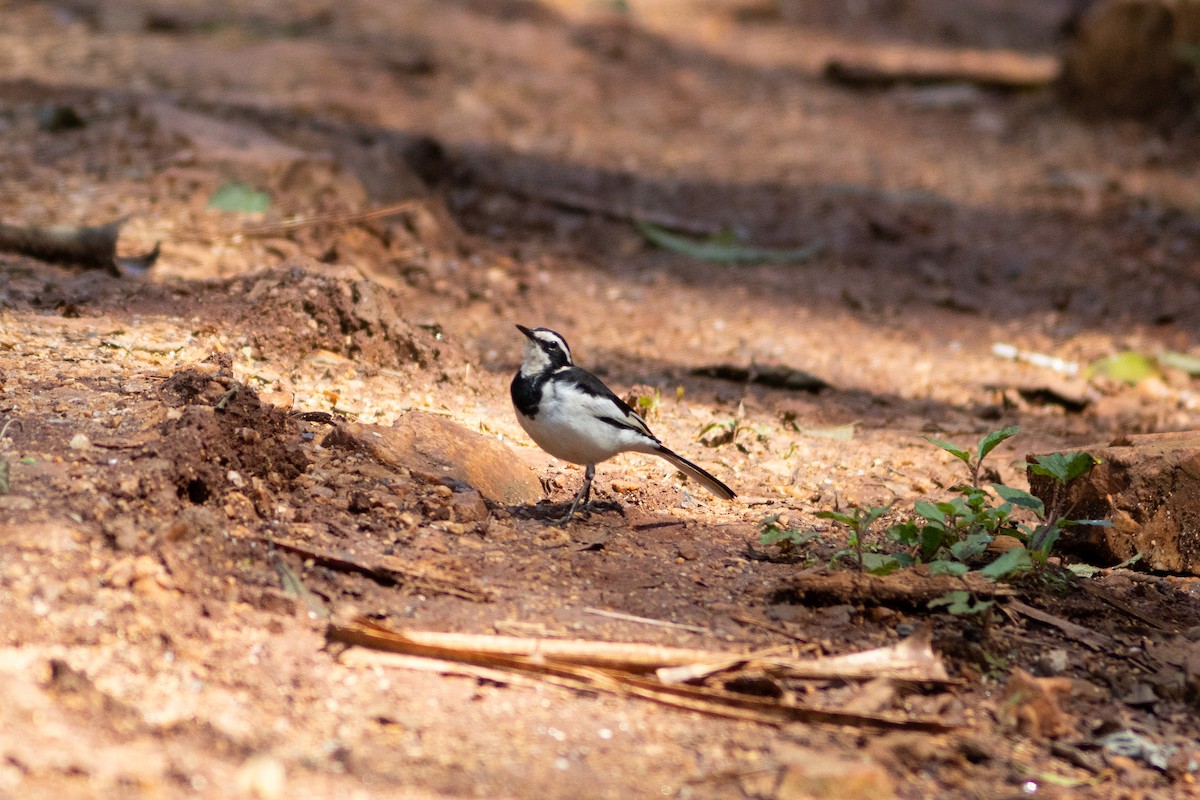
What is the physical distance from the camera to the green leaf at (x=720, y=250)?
29.7 feet

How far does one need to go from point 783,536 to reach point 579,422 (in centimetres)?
95

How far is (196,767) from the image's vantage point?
300cm

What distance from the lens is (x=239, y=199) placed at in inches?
299

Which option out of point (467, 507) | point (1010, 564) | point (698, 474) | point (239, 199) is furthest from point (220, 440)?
point (239, 199)

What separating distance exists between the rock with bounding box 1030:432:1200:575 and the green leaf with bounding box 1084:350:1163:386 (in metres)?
2.94

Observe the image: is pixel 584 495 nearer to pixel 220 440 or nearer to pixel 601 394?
pixel 601 394

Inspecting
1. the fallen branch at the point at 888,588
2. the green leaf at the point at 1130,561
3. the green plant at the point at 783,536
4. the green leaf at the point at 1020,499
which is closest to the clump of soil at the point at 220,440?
the green plant at the point at 783,536

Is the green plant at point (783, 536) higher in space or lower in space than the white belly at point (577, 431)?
lower

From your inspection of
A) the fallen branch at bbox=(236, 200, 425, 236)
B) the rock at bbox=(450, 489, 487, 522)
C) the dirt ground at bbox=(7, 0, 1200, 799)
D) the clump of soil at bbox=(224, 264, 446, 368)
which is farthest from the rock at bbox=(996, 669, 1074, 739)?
the fallen branch at bbox=(236, 200, 425, 236)

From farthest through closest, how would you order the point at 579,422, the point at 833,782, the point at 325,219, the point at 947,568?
1. the point at 325,219
2. the point at 579,422
3. the point at 947,568
4. the point at 833,782

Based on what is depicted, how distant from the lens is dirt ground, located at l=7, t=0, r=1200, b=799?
3.44m

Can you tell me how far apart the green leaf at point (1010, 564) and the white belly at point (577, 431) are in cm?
152

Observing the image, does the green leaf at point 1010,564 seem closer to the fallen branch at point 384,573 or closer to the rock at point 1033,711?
the rock at point 1033,711

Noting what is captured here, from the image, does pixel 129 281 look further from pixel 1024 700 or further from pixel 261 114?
pixel 1024 700
